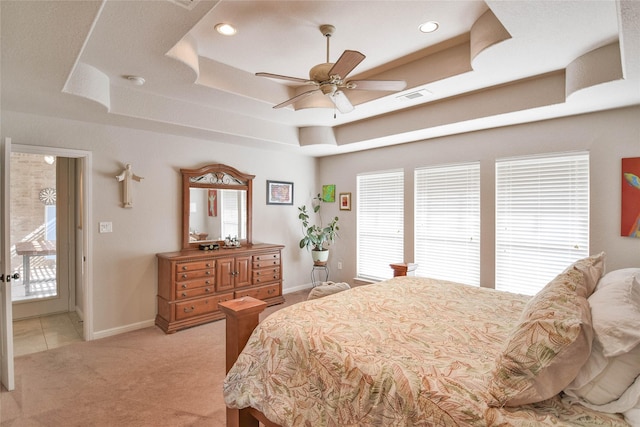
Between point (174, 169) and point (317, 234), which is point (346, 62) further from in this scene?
point (317, 234)

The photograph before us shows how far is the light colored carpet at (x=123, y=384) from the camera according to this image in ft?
7.16

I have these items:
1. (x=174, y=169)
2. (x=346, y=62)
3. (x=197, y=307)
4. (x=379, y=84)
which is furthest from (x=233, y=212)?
(x=346, y=62)

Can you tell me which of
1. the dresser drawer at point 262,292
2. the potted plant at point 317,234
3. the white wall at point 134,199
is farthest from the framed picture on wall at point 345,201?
the white wall at point 134,199

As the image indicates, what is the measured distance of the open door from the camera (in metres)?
2.42

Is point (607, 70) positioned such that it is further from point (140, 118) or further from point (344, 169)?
point (140, 118)

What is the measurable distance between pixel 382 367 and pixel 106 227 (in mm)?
3532

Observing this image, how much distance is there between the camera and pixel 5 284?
2465 millimetres

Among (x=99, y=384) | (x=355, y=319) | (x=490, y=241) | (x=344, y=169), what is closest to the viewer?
(x=355, y=319)

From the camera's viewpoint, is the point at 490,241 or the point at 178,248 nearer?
the point at 490,241

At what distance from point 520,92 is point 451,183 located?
136 cm

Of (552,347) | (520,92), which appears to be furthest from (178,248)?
(520,92)

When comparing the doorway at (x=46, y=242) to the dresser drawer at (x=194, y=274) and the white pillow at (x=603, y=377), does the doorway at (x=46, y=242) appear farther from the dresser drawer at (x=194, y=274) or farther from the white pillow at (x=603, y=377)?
the white pillow at (x=603, y=377)

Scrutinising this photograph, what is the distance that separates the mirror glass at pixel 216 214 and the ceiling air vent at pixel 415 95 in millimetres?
2646

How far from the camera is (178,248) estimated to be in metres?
4.15
